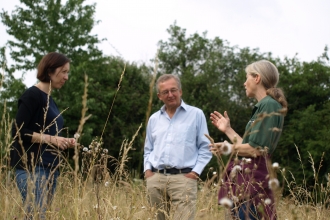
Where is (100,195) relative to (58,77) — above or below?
below

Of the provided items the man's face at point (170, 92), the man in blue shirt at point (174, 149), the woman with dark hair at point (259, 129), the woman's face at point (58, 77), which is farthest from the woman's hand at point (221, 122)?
the woman's face at point (58, 77)

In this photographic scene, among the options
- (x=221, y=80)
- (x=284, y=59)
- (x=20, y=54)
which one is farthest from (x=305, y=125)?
(x=20, y=54)

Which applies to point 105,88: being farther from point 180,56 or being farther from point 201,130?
point 201,130

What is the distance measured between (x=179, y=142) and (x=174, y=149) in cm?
8

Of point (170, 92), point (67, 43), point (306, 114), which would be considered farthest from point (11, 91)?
point (170, 92)

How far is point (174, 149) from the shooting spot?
14.0 ft

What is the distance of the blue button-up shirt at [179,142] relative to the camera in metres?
4.25

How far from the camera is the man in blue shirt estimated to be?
4227 millimetres

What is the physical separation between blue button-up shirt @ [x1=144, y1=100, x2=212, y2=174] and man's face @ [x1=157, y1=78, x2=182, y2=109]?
10 cm

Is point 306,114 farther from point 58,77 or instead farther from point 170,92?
point 58,77

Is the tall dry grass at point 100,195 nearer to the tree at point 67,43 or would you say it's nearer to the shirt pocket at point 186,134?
the shirt pocket at point 186,134

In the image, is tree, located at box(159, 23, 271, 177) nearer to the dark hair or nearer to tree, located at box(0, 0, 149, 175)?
tree, located at box(0, 0, 149, 175)

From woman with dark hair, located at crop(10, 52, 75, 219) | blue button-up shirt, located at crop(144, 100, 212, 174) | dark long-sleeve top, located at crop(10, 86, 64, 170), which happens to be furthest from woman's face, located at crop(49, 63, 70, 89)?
blue button-up shirt, located at crop(144, 100, 212, 174)

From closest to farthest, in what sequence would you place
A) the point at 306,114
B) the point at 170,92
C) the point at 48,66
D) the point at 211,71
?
1. the point at 48,66
2. the point at 170,92
3. the point at 306,114
4. the point at 211,71
